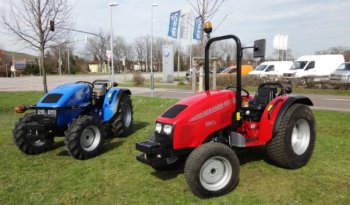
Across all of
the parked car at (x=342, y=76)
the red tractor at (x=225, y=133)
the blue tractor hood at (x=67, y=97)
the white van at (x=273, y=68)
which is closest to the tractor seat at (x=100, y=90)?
the blue tractor hood at (x=67, y=97)

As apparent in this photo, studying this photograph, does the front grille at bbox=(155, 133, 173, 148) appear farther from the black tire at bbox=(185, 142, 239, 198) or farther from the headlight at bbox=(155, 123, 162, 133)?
the black tire at bbox=(185, 142, 239, 198)

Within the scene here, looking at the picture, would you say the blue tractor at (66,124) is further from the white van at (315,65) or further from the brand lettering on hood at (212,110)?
the white van at (315,65)

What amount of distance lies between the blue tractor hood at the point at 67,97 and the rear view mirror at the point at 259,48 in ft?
11.8

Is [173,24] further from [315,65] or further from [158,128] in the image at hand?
[158,128]

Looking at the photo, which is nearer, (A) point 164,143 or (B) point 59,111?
(A) point 164,143

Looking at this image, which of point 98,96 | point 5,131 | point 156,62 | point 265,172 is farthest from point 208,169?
point 156,62

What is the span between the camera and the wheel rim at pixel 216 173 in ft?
12.9

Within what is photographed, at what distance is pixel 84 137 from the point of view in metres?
5.81

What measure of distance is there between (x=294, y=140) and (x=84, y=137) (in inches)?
138

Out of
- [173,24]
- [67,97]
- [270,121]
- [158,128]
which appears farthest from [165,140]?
[173,24]

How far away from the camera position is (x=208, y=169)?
395cm

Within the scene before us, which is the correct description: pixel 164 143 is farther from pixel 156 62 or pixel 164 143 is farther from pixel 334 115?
pixel 156 62

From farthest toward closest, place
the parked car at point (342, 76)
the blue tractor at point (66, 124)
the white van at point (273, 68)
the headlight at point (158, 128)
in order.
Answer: the white van at point (273, 68), the parked car at point (342, 76), the blue tractor at point (66, 124), the headlight at point (158, 128)

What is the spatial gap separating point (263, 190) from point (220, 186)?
1.89ft
